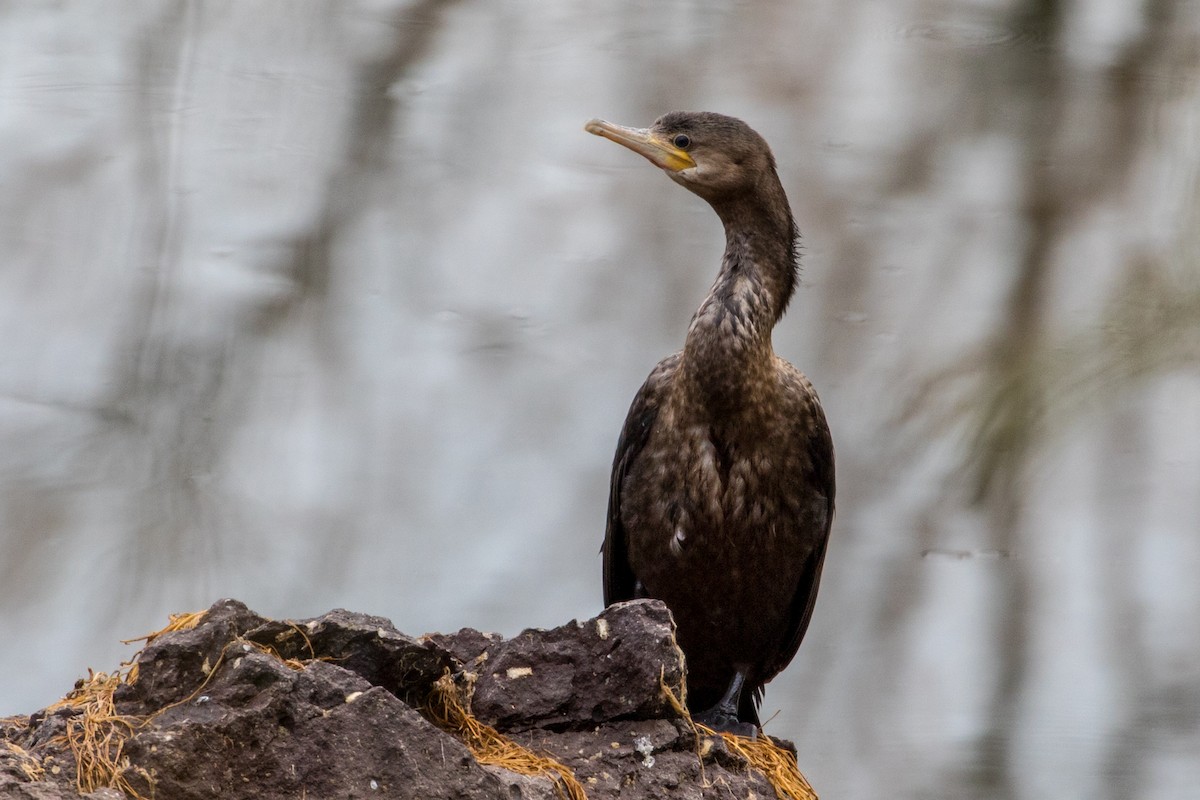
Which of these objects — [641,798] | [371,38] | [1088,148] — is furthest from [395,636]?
[1088,148]

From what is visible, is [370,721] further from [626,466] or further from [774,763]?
[626,466]

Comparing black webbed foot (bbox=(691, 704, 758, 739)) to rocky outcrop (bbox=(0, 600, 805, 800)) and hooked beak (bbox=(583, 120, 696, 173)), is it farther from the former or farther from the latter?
hooked beak (bbox=(583, 120, 696, 173))

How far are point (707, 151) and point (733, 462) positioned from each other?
855mm

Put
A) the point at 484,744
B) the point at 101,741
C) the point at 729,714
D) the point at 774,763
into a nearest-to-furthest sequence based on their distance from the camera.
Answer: the point at 101,741 < the point at 484,744 < the point at 774,763 < the point at 729,714

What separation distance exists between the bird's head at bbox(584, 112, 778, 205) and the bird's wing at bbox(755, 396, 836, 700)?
0.64m

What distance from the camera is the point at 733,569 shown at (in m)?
4.02

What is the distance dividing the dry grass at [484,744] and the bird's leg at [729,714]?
3.26 ft

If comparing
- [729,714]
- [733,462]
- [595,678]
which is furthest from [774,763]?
[733,462]

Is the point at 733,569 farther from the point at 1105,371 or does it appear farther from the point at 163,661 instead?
the point at 1105,371

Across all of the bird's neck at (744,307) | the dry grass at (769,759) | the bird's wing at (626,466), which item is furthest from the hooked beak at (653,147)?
the dry grass at (769,759)

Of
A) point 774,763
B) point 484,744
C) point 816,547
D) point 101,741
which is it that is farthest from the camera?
point 816,547

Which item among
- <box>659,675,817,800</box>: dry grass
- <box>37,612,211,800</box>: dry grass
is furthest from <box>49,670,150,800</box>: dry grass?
<box>659,675,817,800</box>: dry grass

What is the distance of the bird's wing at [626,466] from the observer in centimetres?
420

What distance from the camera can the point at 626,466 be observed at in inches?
166
